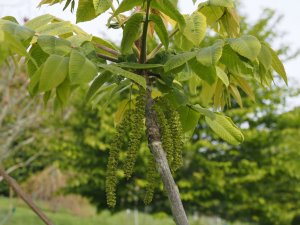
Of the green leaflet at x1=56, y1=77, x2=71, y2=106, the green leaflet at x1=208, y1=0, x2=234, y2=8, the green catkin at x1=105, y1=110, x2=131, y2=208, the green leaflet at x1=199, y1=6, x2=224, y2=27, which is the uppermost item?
the green leaflet at x1=208, y1=0, x2=234, y2=8

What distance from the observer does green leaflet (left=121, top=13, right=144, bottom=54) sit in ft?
4.17

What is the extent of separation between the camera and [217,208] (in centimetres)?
1337

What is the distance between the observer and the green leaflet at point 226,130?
4.66ft

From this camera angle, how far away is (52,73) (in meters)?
1.13

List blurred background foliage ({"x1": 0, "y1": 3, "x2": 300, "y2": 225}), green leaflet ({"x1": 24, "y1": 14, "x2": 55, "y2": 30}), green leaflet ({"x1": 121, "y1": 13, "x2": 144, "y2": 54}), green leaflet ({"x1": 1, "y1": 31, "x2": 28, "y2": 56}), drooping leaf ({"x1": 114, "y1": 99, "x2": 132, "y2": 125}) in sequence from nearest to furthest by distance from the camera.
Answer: green leaflet ({"x1": 1, "y1": 31, "x2": 28, "y2": 56})
green leaflet ({"x1": 121, "y1": 13, "x2": 144, "y2": 54})
green leaflet ({"x1": 24, "y1": 14, "x2": 55, "y2": 30})
drooping leaf ({"x1": 114, "y1": 99, "x2": 132, "y2": 125})
blurred background foliage ({"x1": 0, "y1": 3, "x2": 300, "y2": 225})

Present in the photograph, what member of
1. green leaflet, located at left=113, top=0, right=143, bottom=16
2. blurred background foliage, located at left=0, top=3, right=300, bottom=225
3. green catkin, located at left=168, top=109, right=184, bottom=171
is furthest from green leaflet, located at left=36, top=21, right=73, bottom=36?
blurred background foliage, located at left=0, top=3, right=300, bottom=225

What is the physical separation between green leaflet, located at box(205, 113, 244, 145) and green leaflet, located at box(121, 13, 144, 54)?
0.32m

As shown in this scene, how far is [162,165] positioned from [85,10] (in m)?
0.43

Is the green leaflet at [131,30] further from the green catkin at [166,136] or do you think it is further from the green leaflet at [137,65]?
the green catkin at [166,136]

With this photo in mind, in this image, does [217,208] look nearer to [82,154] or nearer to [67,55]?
[82,154]

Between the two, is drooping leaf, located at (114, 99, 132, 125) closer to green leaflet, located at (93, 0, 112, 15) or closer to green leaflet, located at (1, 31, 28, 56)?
green leaflet, located at (93, 0, 112, 15)

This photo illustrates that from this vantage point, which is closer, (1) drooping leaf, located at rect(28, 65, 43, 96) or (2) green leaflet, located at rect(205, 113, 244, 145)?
(1) drooping leaf, located at rect(28, 65, 43, 96)

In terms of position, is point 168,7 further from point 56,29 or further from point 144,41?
point 56,29

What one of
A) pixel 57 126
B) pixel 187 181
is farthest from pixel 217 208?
pixel 57 126
